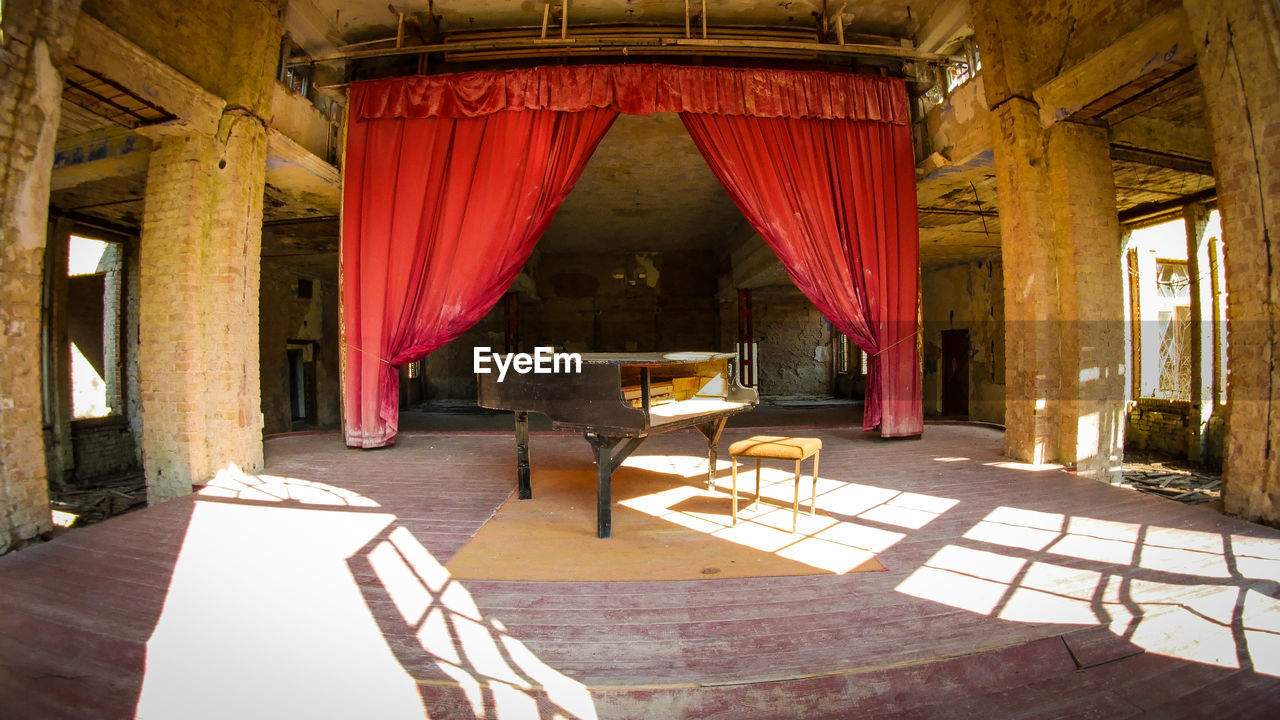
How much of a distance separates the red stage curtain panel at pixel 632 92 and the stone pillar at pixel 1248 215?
2.98m

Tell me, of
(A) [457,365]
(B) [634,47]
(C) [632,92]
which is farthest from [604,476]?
(A) [457,365]

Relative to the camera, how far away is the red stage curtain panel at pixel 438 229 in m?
5.82

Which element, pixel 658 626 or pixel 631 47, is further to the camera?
pixel 631 47

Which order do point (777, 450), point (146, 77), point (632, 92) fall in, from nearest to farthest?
point (777, 450)
point (146, 77)
point (632, 92)

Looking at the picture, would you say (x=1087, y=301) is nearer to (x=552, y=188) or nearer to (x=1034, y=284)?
(x=1034, y=284)

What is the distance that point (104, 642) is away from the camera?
6.61 ft

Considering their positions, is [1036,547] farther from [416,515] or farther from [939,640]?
[416,515]

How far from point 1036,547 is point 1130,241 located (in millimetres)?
8979

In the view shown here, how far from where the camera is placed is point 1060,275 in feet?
16.0

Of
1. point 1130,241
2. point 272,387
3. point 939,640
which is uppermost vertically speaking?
point 1130,241

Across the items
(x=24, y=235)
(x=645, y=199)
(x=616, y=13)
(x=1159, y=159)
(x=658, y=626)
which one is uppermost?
(x=616, y=13)

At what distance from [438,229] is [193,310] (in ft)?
7.57

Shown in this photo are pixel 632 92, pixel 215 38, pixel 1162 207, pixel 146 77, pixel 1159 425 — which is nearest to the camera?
pixel 146 77

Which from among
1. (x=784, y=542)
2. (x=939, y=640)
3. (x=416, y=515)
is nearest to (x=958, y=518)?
(x=784, y=542)
